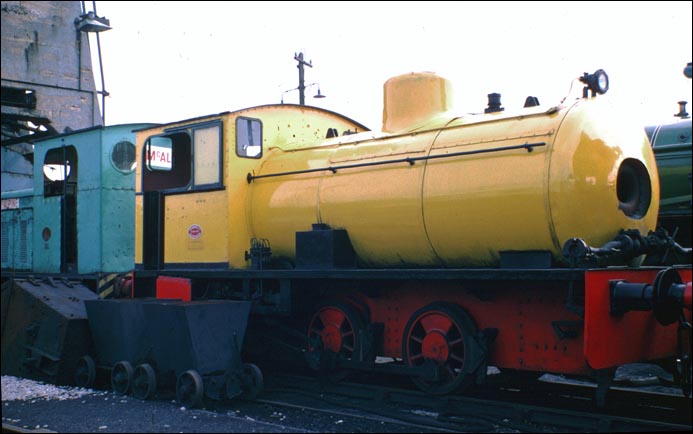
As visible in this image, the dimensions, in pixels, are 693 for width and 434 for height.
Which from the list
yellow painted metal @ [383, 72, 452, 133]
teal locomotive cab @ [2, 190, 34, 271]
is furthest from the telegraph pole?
yellow painted metal @ [383, 72, 452, 133]

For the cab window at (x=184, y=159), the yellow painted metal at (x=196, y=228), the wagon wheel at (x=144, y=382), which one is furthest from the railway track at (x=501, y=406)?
the cab window at (x=184, y=159)

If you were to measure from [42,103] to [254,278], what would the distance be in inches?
555

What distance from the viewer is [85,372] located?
772 cm

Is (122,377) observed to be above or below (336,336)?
below

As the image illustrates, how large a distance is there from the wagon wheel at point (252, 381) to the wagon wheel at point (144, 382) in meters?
0.92

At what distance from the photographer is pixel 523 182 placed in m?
5.68

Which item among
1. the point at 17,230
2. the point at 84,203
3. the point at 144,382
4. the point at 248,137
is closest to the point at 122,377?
the point at 144,382

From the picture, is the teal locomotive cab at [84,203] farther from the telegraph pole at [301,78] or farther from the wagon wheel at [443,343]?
the telegraph pole at [301,78]

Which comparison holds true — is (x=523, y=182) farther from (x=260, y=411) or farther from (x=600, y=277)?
(x=260, y=411)

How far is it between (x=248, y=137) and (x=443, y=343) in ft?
11.2

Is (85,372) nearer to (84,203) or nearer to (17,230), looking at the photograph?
(84,203)

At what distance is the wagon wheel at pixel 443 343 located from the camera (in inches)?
243

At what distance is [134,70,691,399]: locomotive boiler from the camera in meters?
5.48

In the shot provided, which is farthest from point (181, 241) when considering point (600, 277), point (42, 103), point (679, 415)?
point (42, 103)
